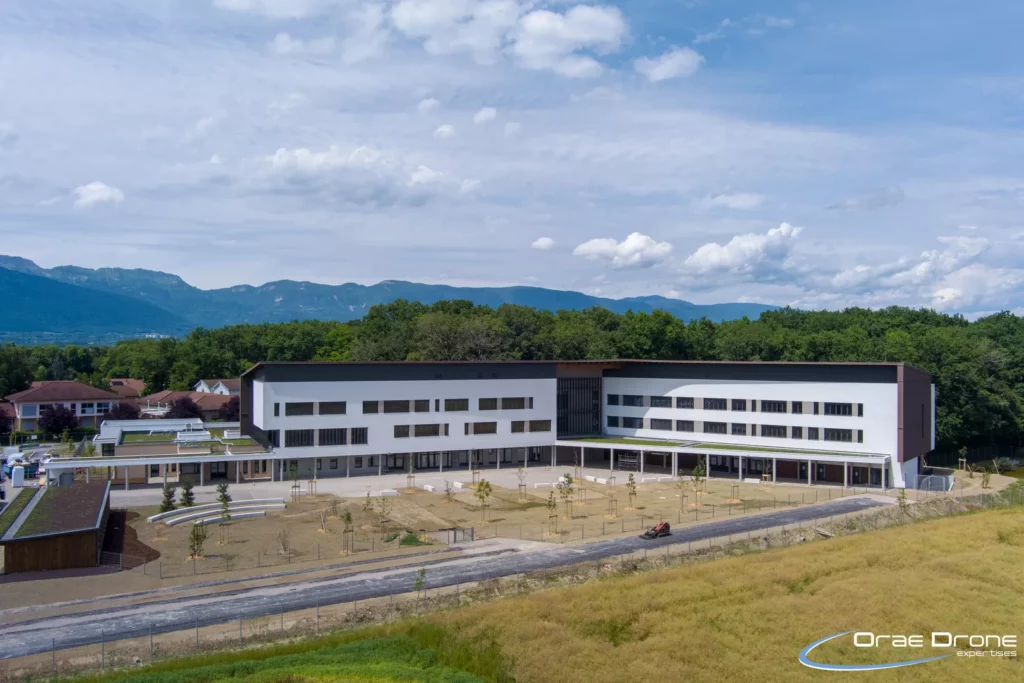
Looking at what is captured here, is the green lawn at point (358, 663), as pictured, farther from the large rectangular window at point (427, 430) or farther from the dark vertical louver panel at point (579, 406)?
the dark vertical louver panel at point (579, 406)

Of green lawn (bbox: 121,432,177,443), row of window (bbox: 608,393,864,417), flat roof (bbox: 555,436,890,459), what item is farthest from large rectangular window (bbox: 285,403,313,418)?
row of window (bbox: 608,393,864,417)

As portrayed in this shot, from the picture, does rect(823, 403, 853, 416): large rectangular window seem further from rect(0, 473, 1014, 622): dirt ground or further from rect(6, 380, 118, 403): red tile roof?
rect(6, 380, 118, 403): red tile roof

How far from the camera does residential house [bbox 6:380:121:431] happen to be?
8938 centimetres

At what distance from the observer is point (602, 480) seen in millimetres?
62750

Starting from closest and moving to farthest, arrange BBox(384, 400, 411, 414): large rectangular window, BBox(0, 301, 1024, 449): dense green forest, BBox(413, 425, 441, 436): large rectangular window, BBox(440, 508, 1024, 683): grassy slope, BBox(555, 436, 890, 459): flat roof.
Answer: BBox(440, 508, 1024, 683): grassy slope → BBox(555, 436, 890, 459): flat roof → BBox(384, 400, 411, 414): large rectangular window → BBox(413, 425, 441, 436): large rectangular window → BBox(0, 301, 1024, 449): dense green forest

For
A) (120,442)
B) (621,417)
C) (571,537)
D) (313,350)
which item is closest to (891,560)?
(571,537)

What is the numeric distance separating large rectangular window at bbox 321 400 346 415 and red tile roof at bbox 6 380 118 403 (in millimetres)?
49354

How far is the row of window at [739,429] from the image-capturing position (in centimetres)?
6162

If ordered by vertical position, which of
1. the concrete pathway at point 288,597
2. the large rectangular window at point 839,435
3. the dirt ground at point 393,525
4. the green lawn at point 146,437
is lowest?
the dirt ground at point 393,525

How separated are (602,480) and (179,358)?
8940cm

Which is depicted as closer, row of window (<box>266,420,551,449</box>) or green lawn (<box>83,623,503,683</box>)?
green lawn (<box>83,623,503,683</box>)

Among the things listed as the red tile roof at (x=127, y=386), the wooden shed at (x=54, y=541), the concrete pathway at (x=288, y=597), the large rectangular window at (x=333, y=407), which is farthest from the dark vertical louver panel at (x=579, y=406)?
the red tile roof at (x=127, y=386)

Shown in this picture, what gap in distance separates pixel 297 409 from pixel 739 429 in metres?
36.8

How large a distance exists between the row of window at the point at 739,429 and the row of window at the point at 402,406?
408 inches
